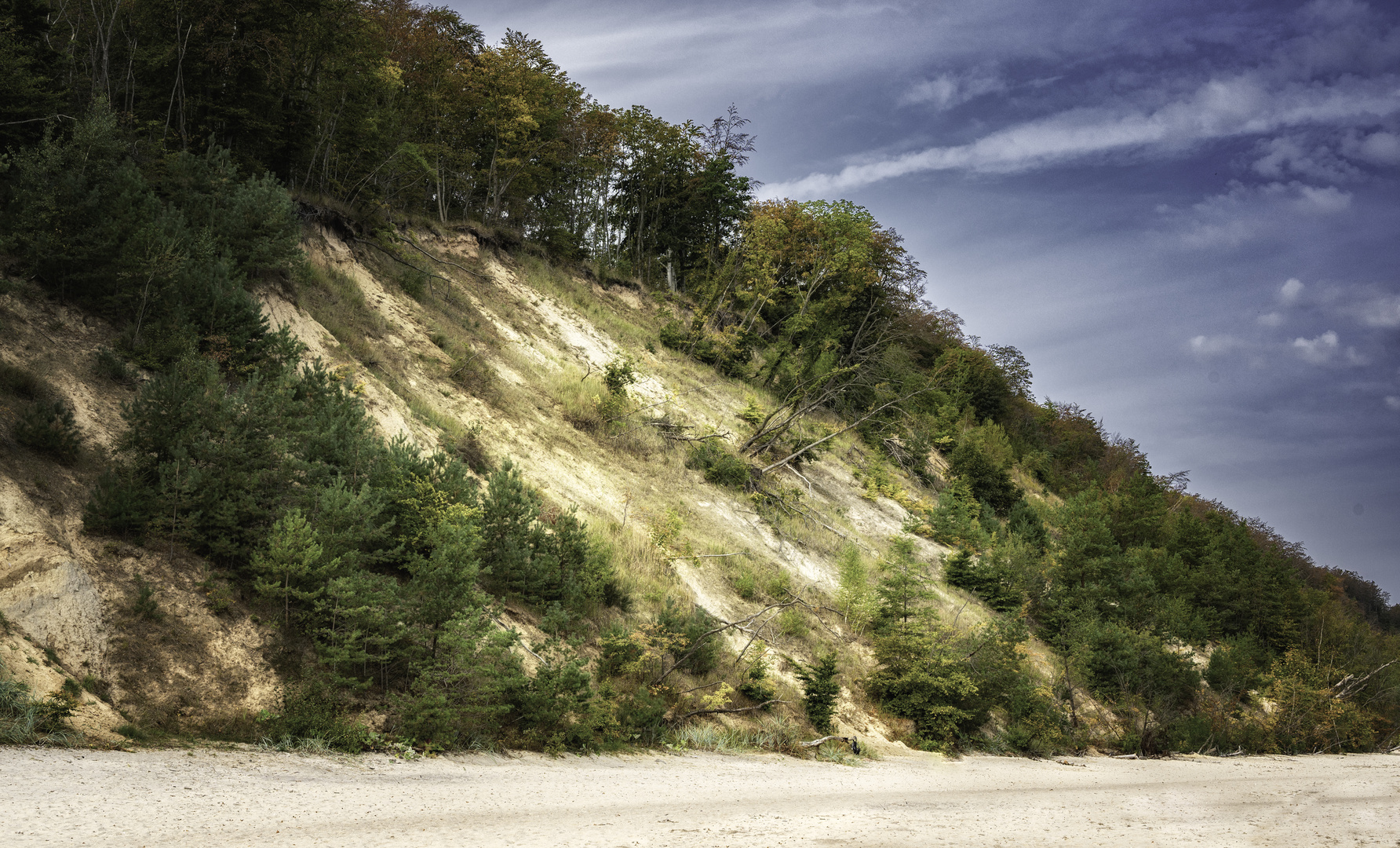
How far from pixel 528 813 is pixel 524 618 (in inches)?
263

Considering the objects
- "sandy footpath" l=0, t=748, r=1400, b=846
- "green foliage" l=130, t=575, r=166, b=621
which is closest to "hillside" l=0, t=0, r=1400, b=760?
"green foliage" l=130, t=575, r=166, b=621

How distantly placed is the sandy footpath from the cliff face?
1.65 metres

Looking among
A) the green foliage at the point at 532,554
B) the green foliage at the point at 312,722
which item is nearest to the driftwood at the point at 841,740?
the green foliage at the point at 532,554

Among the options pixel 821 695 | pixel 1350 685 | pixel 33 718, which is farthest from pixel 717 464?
pixel 1350 685

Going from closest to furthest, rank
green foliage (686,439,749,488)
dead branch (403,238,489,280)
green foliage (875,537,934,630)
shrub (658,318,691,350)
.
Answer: green foliage (875,537,934,630) → green foliage (686,439,749,488) → dead branch (403,238,489,280) → shrub (658,318,691,350)

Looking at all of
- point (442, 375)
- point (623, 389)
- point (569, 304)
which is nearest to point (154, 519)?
point (442, 375)

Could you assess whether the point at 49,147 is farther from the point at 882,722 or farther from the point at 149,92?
the point at 882,722

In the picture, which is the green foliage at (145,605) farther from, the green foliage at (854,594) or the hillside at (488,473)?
the green foliage at (854,594)

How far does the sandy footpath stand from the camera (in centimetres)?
631

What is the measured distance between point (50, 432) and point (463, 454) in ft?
28.1

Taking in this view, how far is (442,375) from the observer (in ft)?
70.5

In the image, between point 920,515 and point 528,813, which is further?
point 920,515

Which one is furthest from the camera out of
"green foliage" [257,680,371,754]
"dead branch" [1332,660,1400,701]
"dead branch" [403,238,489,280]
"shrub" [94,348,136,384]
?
"dead branch" [1332,660,1400,701]

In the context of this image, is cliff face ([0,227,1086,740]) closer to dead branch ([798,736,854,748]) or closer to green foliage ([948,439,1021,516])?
dead branch ([798,736,854,748])
